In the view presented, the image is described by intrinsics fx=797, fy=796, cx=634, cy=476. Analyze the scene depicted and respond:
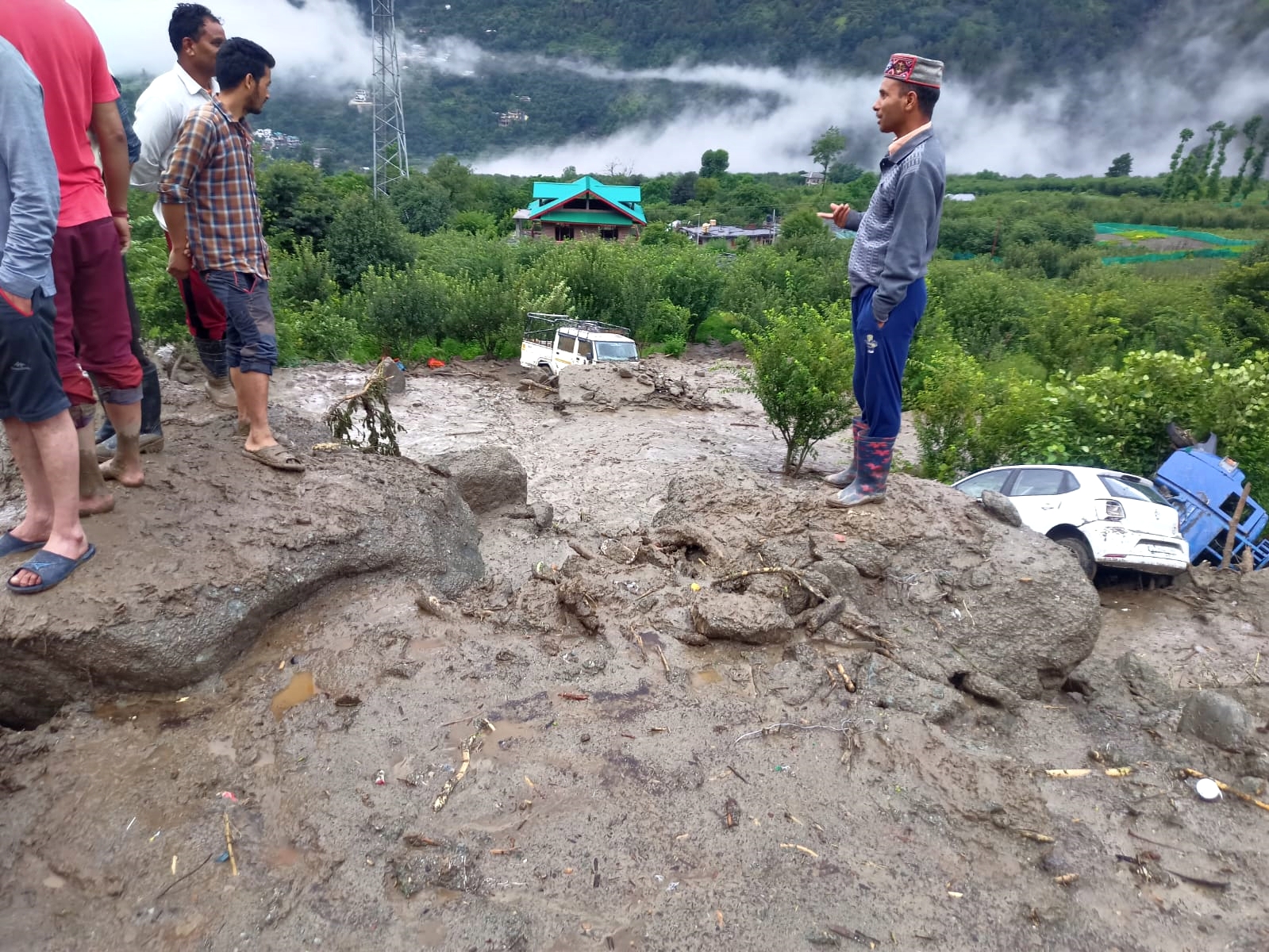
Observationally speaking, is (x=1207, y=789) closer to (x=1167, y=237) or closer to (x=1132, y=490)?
(x=1132, y=490)

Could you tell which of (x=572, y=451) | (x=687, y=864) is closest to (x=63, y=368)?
(x=687, y=864)

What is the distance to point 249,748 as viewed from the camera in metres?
2.95

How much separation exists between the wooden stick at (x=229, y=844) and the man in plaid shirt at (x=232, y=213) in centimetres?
197

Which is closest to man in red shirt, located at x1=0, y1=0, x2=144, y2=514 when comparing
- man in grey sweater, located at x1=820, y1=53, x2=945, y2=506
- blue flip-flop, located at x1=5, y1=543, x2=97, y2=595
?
blue flip-flop, located at x1=5, y1=543, x2=97, y2=595

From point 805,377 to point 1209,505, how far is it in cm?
525

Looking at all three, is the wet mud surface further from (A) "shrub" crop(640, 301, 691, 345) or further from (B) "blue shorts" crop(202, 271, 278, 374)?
(A) "shrub" crop(640, 301, 691, 345)

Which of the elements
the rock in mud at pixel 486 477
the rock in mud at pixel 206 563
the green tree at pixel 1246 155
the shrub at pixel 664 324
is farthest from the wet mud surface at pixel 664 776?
the green tree at pixel 1246 155

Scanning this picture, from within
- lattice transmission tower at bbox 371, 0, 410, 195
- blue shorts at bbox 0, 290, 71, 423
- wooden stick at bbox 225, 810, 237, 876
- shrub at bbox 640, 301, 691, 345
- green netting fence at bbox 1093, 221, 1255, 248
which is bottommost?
shrub at bbox 640, 301, 691, 345

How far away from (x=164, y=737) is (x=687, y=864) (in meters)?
1.98

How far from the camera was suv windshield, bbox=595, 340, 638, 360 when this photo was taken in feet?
52.3

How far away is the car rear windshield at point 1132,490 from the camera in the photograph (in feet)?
27.5

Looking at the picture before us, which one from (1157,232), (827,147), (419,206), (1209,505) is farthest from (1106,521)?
(827,147)

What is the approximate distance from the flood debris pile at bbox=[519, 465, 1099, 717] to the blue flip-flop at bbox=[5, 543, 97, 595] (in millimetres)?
1922

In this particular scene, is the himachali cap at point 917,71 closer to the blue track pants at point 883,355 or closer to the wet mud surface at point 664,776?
the blue track pants at point 883,355
